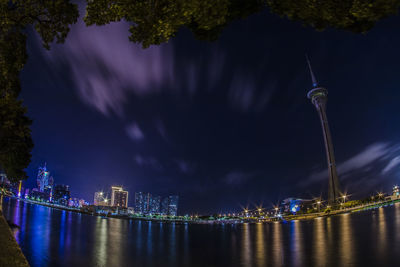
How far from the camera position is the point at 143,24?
185 inches

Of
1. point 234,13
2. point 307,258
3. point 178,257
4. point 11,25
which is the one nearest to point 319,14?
point 234,13

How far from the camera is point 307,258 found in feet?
35.8

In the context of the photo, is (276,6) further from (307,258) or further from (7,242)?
(307,258)

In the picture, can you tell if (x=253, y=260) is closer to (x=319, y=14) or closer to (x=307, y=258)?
(x=307, y=258)

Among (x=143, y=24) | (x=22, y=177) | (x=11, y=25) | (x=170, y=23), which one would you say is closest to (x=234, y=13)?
(x=170, y=23)

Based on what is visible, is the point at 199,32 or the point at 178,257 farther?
the point at 178,257

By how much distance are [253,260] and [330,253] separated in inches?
158

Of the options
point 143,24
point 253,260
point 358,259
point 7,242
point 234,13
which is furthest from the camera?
point 253,260

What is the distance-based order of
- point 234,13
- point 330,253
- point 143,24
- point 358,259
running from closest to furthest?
point 143,24, point 234,13, point 358,259, point 330,253

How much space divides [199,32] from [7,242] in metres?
7.82

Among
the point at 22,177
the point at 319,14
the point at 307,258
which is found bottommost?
the point at 307,258

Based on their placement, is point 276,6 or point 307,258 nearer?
point 276,6

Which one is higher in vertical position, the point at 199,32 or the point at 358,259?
the point at 199,32

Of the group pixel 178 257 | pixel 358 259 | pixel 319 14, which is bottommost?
pixel 178 257
